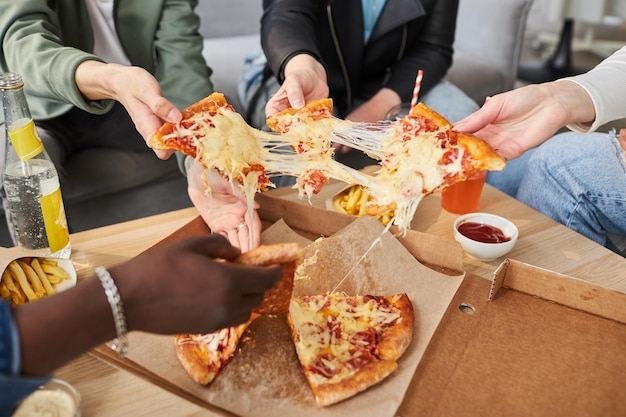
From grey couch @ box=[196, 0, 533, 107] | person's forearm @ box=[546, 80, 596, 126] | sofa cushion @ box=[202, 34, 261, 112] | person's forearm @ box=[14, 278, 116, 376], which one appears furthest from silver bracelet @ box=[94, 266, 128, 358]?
grey couch @ box=[196, 0, 533, 107]

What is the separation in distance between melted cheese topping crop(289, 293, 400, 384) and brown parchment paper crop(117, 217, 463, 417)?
0.04 meters

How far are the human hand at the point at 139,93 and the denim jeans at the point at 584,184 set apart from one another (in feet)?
4.30

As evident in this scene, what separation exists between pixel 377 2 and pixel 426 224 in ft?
4.64

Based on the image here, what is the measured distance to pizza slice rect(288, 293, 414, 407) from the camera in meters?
1.21

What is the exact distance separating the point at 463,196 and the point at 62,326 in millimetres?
1349

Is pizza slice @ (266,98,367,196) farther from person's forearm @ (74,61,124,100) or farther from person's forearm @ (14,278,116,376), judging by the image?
person's forearm @ (14,278,116,376)

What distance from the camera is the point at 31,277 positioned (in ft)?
4.43

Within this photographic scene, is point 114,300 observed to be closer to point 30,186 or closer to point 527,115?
point 30,186

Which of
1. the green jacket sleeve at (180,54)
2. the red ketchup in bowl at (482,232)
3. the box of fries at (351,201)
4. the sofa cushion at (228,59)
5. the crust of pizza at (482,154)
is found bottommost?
the sofa cushion at (228,59)

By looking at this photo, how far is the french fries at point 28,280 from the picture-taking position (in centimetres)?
132

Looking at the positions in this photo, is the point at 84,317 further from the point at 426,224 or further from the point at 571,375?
the point at 426,224

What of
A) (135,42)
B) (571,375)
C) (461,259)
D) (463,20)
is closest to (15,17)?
(135,42)

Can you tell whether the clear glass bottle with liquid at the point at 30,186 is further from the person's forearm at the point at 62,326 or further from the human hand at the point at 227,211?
the person's forearm at the point at 62,326

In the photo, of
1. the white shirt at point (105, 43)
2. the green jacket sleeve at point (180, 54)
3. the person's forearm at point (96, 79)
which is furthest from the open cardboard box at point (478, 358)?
the white shirt at point (105, 43)
